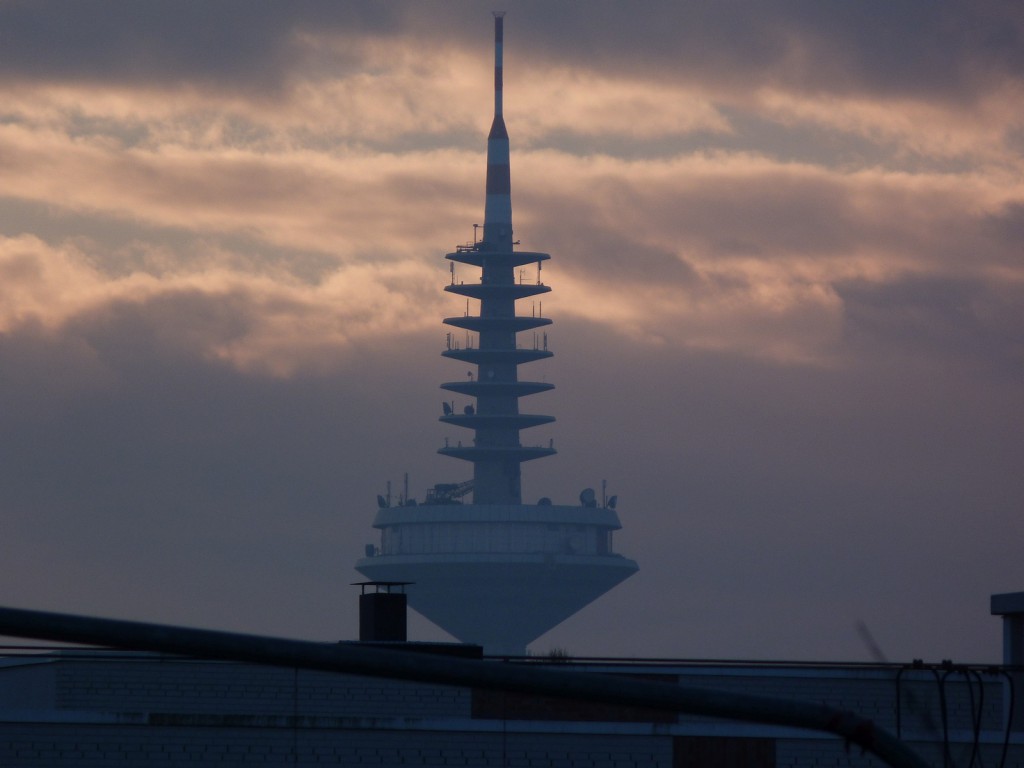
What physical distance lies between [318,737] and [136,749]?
2.50 metres

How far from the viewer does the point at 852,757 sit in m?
27.1

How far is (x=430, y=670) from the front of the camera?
694 centimetres

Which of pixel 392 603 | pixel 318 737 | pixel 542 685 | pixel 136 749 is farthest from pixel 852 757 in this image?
pixel 542 685

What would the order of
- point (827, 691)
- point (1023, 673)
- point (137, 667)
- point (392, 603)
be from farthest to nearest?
1. point (392, 603)
2. point (137, 667)
3. point (827, 691)
4. point (1023, 673)

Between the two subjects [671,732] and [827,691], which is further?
[827,691]

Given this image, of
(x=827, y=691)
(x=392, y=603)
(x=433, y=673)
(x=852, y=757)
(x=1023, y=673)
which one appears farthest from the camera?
(x=392, y=603)

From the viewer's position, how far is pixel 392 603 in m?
43.7

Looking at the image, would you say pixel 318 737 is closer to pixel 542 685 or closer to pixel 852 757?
pixel 852 757

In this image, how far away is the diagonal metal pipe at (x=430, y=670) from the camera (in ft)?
22.2

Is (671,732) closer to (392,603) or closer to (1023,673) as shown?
(1023,673)

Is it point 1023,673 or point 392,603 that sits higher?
point 392,603

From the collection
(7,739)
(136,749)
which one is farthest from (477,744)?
(7,739)

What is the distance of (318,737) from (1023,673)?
31.1ft

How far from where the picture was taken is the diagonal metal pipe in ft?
22.2
